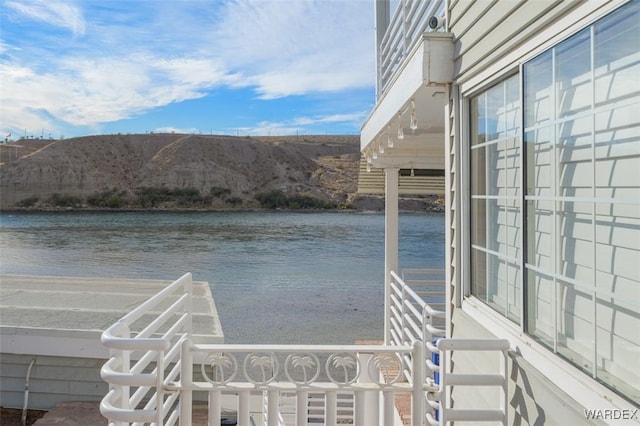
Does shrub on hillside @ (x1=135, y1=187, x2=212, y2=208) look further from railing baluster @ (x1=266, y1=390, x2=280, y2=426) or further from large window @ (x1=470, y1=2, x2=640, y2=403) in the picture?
large window @ (x1=470, y1=2, x2=640, y2=403)

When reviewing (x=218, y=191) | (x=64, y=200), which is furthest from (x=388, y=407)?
(x=64, y=200)

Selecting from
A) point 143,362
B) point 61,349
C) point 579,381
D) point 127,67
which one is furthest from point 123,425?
point 127,67

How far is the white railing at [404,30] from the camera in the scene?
10.1 feet

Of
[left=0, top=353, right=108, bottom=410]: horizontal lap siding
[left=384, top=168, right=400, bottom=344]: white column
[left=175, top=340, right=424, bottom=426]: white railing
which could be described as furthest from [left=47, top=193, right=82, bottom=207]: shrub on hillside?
[left=175, top=340, right=424, bottom=426]: white railing

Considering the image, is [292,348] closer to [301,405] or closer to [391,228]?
[301,405]

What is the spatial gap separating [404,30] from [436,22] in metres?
0.88

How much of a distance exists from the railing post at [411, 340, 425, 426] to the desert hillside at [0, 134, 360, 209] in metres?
37.2

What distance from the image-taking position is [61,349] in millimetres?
5062

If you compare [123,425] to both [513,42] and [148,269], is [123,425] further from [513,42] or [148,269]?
[148,269]

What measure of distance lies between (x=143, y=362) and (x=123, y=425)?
1.02ft

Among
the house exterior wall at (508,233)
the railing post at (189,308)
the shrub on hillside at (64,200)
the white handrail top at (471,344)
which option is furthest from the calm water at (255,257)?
the white handrail top at (471,344)

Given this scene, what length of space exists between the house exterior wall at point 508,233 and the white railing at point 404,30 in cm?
40

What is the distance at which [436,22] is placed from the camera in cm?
275

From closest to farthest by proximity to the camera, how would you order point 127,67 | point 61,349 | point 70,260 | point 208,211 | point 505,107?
point 505,107
point 61,349
point 70,260
point 127,67
point 208,211
